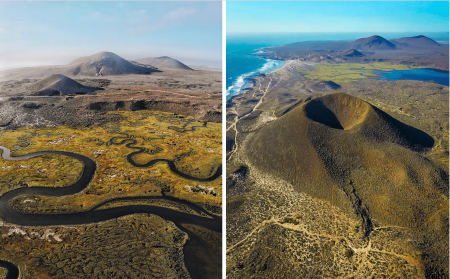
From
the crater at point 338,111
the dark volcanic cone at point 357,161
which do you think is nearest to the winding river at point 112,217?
the dark volcanic cone at point 357,161

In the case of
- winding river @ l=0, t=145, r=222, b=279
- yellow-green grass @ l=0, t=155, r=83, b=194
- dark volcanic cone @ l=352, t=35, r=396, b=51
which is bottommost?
winding river @ l=0, t=145, r=222, b=279

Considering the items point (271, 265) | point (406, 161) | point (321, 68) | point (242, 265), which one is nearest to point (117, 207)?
point (242, 265)

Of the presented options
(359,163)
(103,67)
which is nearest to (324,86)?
(359,163)

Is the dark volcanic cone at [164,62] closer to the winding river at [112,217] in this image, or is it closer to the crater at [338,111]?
the crater at [338,111]

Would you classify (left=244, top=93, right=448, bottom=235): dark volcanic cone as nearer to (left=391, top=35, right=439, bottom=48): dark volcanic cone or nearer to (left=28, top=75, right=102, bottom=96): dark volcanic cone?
(left=28, top=75, right=102, bottom=96): dark volcanic cone

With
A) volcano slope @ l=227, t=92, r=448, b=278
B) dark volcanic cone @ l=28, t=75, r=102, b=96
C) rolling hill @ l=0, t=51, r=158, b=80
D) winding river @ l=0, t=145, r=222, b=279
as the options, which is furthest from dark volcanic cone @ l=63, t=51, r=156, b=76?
volcano slope @ l=227, t=92, r=448, b=278

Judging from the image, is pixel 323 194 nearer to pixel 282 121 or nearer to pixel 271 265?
pixel 271 265
